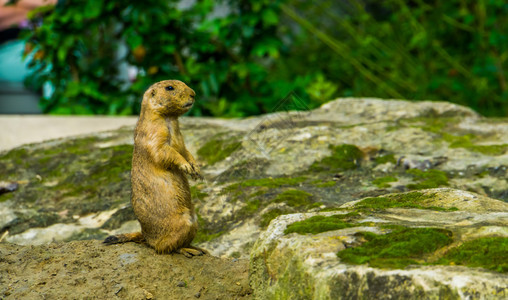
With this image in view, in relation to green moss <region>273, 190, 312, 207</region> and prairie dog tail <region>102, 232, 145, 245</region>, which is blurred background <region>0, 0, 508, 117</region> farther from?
prairie dog tail <region>102, 232, 145, 245</region>

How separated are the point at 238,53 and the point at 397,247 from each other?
5.66 meters

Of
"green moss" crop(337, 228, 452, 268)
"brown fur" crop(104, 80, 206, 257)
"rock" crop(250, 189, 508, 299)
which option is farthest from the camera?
"brown fur" crop(104, 80, 206, 257)

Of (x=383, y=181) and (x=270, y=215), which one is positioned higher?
(x=383, y=181)

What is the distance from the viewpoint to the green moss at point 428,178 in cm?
361

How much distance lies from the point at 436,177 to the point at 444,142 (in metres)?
0.70

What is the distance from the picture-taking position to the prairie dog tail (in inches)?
115

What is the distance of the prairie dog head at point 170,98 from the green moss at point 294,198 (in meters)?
0.93

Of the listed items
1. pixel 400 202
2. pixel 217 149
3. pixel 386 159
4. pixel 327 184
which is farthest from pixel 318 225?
pixel 217 149

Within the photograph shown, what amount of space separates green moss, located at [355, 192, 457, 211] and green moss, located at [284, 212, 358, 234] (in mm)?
296

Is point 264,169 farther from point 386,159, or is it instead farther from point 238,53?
point 238,53

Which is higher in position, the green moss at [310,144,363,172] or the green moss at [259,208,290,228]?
the green moss at [310,144,363,172]

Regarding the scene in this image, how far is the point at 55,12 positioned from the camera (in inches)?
287

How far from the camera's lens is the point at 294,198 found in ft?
11.6

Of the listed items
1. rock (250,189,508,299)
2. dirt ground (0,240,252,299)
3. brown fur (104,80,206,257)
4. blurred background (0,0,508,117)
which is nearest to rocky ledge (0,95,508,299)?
rock (250,189,508,299)
